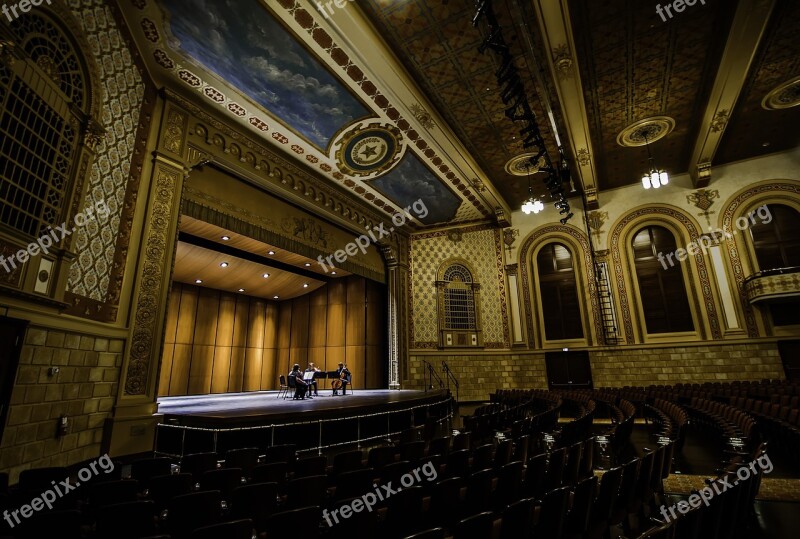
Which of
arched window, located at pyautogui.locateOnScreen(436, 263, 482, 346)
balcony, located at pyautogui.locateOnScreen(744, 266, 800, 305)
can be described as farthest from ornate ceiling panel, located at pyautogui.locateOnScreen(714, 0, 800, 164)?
arched window, located at pyautogui.locateOnScreen(436, 263, 482, 346)

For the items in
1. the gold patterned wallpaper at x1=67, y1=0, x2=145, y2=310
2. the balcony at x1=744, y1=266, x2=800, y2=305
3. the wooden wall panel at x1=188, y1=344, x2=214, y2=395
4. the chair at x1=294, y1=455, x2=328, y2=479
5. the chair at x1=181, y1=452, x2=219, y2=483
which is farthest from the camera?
the wooden wall panel at x1=188, y1=344, x2=214, y2=395

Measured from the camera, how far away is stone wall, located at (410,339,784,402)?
10.9 meters

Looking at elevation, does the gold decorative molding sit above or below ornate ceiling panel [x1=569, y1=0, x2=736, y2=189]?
below

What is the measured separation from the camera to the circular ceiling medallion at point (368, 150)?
31.0 ft

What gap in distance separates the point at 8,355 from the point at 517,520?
5.43 meters

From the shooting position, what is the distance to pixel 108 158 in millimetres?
5863

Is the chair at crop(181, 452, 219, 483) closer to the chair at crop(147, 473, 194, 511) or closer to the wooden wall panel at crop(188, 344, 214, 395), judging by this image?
A: the chair at crop(147, 473, 194, 511)

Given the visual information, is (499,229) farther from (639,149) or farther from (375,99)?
(375,99)

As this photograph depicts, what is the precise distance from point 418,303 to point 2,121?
11.2m

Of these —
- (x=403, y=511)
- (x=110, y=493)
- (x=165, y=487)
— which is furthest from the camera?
(x=165, y=487)

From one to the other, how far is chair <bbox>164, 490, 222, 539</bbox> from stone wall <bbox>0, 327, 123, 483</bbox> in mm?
3641

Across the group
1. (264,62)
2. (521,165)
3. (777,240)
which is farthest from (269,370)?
(777,240)

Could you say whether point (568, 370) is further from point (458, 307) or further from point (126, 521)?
point (126, 521)

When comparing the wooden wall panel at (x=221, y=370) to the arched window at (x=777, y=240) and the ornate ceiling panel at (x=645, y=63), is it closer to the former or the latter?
the ornate ceiling panel at (x=645, y=63)
